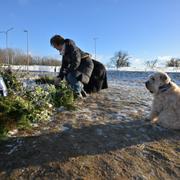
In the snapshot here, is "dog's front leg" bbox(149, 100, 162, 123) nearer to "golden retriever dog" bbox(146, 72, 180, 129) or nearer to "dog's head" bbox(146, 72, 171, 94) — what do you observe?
"golden retriever dog" bbox(146, 72, 180, 129)

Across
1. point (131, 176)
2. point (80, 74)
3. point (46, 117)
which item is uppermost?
point (80, 74)

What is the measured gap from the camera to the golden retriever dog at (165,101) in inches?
239

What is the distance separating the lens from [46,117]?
20.7 ft

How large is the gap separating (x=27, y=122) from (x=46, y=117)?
0.66 m

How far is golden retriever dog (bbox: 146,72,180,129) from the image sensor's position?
607 centimetres

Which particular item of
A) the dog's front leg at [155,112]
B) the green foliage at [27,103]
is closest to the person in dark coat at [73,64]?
the green foliage at [27,103]

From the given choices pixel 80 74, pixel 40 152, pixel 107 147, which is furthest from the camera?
pixel 80 74

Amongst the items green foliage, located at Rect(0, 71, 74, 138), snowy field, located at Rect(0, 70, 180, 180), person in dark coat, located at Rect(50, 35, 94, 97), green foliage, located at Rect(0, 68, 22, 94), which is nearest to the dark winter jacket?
person in dark coat, located at Rect(50, 35, 94, 97)

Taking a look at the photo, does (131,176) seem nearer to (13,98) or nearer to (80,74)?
(13,98)

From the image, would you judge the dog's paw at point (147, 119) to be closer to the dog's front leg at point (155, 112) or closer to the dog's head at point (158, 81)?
the dog's front leg at point (155, 112)

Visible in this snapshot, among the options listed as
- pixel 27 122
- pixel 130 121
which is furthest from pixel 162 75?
pixel 27 122

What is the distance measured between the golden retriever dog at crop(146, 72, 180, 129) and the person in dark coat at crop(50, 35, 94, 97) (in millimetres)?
2405

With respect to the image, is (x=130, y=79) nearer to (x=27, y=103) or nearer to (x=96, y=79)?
(x=96, y=79)

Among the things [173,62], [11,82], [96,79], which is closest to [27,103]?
[11,82]
